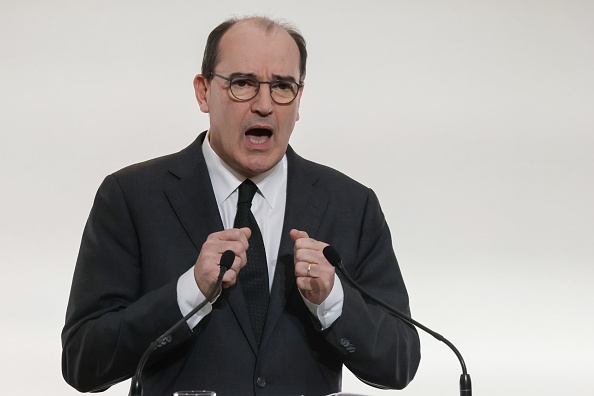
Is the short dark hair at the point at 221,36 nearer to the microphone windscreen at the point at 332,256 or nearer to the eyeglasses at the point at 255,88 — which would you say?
the eyeglasses at the point at 255,88

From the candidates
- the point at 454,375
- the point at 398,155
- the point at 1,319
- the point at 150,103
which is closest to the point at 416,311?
the point at 454,375

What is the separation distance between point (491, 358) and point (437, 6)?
1.22 metres

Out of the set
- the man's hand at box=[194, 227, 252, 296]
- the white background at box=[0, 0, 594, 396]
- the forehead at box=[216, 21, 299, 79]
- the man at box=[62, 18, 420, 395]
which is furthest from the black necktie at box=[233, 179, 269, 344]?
the white background at box=[0, 0, 594, 396]

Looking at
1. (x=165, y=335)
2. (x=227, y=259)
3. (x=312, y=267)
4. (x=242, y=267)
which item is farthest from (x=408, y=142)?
(x=165, y=335)

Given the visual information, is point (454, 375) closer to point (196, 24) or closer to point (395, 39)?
point (395, 39)

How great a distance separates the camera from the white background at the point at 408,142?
3570mm

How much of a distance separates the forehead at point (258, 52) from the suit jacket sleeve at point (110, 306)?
377 millimetres

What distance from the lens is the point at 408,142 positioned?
12.2 ft

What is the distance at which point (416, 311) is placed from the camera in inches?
147

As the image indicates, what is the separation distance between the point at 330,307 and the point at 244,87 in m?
0.53

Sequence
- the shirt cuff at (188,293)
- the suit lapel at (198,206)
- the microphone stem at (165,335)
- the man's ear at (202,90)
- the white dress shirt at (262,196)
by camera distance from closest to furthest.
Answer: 1. the microphone stem at (165,335)
2. the shirt cuff at (188,293)
3. the suit lapel at (198,206)
4. the white dress shirt at (262,196)
5. the man's ear at (202,90)

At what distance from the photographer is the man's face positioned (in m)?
2.35

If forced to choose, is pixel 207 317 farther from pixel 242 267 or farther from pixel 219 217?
pixel 219 217

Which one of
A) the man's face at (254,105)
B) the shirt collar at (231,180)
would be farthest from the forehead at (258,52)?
the shirt collar at (231,180)
